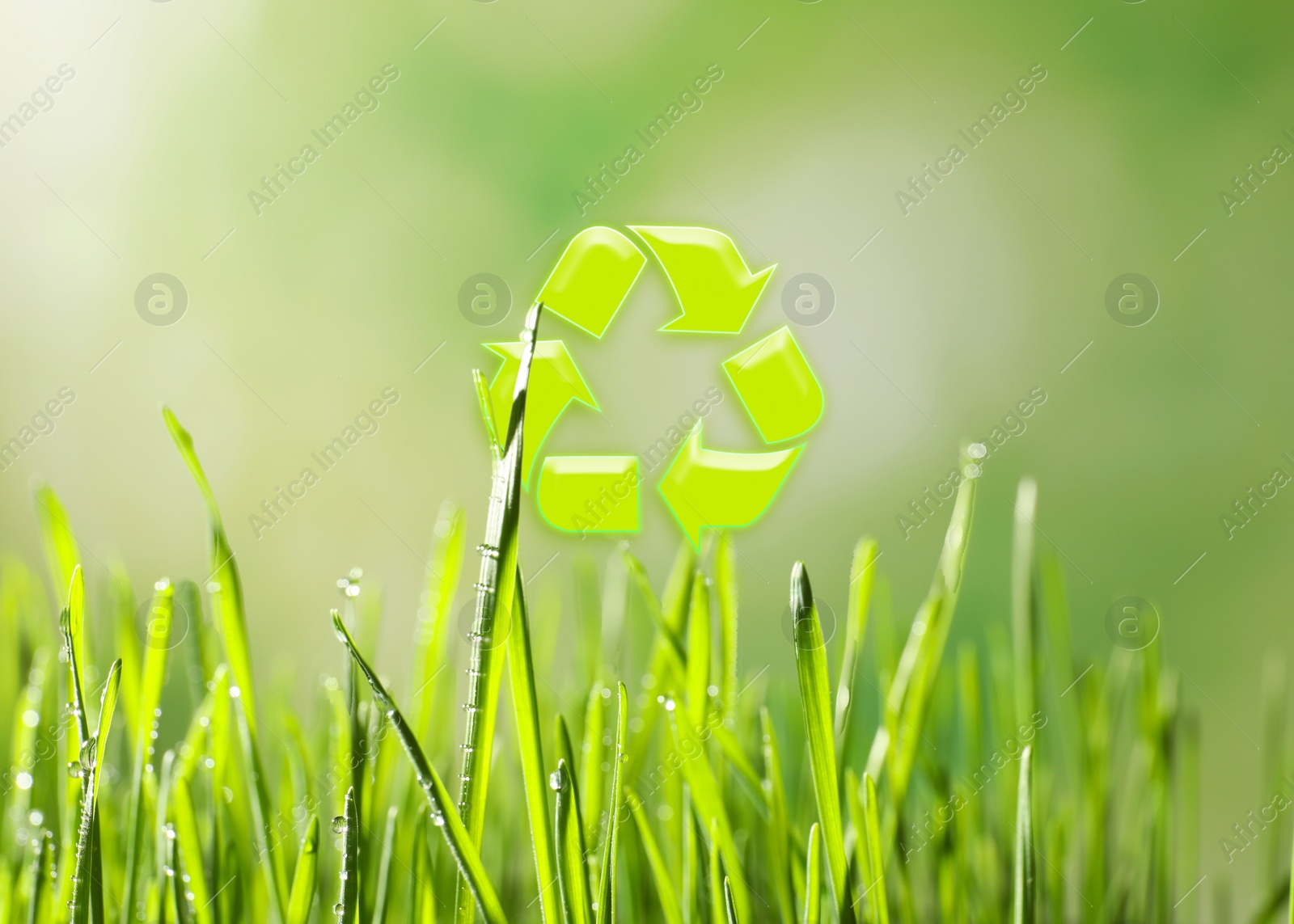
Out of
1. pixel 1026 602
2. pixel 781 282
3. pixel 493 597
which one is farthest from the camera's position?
pixel 781 282

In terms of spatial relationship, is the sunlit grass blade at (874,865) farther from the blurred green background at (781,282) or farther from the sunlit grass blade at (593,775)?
the blurred green background at (781,282)

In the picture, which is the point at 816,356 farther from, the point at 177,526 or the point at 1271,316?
the point at 177,526

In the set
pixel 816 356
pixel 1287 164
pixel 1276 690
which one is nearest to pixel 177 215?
pixel 816 356

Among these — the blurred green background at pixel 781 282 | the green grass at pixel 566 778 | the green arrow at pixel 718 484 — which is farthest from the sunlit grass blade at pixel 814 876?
the blurred green background at pixel 781 282

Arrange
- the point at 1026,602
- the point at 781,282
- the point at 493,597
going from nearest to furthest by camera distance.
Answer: the point at 493,597, the point at 1026,602, the point at 781,282

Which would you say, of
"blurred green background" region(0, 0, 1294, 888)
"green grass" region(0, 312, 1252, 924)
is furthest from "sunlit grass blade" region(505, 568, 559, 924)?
"blurred green background" region(0, 0, 1294, 888)

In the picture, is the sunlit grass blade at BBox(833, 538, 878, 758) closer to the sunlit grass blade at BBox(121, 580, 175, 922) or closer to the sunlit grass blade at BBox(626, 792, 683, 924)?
the sunlit grass blade at BBox(626, 792, 683, 924)

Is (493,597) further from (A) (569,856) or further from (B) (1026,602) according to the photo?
(B) (1026,602)

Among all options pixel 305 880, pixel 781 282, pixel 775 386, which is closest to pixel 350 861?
pixel 305 880
